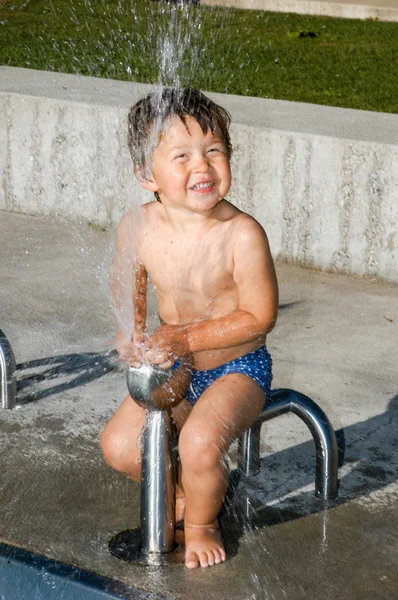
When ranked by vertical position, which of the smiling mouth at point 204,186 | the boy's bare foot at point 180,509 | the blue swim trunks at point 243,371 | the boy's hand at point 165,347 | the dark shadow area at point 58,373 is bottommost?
the dark shadow area at point 58,373

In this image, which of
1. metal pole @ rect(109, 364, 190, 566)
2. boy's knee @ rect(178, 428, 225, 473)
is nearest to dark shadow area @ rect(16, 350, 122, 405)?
metal pole @ rect(109, 364, 190, 566)

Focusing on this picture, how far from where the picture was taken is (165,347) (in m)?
2.60

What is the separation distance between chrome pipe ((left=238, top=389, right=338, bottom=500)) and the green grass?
419cm

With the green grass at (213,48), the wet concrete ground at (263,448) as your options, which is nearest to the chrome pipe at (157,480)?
the wet concrete ground at (263,448)

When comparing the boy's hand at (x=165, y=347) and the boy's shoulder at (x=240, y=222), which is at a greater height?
the boy's shoulder at (x=240, y=222)

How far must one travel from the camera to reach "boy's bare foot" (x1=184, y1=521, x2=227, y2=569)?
261 cm

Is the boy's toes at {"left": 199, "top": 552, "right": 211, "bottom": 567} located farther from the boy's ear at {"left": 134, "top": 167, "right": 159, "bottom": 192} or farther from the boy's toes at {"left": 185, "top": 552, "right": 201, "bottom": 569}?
the boy's ear at {"left": 134, "top": 167, "right": 159, "bottom": 192}

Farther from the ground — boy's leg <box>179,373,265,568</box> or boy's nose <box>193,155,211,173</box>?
boy's nose <box>193,155,211,173</box>

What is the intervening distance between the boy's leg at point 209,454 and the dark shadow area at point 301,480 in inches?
4.2

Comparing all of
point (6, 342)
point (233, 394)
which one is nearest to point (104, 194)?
point (6, 342)

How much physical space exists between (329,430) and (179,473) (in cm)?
44

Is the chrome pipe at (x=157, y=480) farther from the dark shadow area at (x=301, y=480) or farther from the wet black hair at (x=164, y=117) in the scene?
the wet black hair at (x=164, y=117)

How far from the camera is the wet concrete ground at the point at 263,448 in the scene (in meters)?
2.63

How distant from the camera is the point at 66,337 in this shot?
418 centimetres
